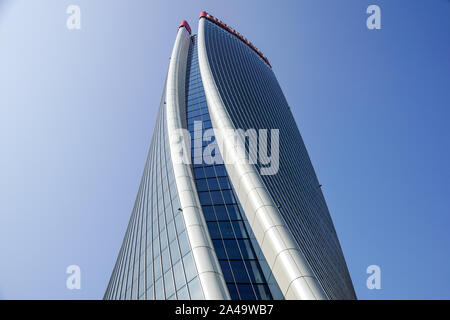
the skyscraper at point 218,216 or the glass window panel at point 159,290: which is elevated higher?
the skyscraper at point 218,216

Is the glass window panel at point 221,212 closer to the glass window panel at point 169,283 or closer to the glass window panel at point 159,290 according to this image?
the glass window panel at point 169,283

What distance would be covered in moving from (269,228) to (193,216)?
495 cm

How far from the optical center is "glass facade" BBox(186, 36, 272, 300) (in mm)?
16594

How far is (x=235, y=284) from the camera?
54.1 feet

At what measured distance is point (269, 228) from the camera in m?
16.8

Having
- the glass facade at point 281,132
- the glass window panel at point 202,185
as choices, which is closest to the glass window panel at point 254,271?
the glass window panel at point 202,185

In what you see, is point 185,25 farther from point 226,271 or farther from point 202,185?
point 226,271

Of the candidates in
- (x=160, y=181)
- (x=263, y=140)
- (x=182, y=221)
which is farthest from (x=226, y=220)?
(x=263, y=140)

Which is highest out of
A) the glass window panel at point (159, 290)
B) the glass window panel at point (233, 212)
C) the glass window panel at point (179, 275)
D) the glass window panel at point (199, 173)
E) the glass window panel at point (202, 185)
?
the glass window panel at point (199, 173)

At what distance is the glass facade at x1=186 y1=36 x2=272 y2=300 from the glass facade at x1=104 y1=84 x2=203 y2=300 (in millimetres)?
2201

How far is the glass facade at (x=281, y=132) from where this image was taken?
28.7 meters

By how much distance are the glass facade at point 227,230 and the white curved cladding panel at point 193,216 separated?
126 centimetres
